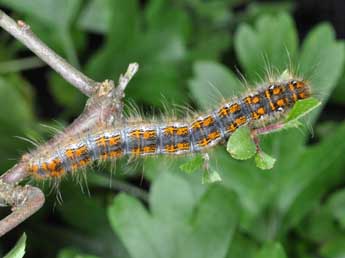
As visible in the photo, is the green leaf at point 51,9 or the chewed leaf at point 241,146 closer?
the chewed leaf at point 241,146

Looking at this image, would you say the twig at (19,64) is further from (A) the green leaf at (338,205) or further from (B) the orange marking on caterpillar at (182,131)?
(A) the green leaf at (338,205)

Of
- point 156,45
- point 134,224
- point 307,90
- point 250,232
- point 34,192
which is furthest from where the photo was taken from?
point 156,45

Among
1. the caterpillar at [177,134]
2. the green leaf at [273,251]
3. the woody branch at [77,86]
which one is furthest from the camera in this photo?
the green leaf at [273,251]

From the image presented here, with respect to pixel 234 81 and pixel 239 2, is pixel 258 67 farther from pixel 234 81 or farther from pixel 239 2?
pixel 239 2

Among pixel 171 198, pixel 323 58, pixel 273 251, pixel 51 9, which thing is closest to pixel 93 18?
pixel 51 9

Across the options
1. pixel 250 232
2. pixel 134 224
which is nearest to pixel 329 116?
pixel 250 232

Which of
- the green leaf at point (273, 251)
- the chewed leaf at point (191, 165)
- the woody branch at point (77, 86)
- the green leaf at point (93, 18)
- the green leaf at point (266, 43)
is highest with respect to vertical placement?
the green leaf at point (93, 18)

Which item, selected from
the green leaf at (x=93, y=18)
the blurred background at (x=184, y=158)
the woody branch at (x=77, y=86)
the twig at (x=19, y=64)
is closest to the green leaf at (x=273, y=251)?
the blurred background at (x=184, y=158)
